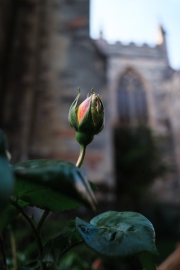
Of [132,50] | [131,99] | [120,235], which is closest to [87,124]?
[120,235]

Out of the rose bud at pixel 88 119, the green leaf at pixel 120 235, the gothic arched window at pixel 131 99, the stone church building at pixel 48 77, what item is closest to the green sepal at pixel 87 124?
the rose bud at pixel 88 119

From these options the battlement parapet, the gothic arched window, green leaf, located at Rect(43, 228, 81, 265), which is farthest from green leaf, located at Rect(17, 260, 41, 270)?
the battlement parapet

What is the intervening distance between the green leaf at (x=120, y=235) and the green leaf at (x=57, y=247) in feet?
0.11

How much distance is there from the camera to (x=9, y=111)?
2.64m

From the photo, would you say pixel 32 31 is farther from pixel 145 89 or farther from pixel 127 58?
pixel 127 58

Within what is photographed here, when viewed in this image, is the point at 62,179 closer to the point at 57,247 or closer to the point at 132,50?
the point at 57,247

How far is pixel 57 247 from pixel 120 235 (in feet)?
0.24

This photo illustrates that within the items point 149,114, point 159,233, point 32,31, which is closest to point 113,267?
point 32,31

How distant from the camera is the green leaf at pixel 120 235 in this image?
0.69 feet

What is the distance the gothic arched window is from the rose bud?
910 cm

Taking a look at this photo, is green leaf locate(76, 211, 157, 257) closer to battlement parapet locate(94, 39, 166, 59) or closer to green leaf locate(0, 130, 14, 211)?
green leaf locate(0, 130, 14, 211)

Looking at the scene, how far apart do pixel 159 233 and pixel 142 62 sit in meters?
7.11

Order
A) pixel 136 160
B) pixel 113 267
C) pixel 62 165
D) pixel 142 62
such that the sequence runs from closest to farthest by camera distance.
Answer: pixel 62 165, pixel 113 267, pixel 136 160, pixel 142 62

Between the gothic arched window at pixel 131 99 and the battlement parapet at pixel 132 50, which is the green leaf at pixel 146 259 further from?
the battlement parapet at pixel 132 50
